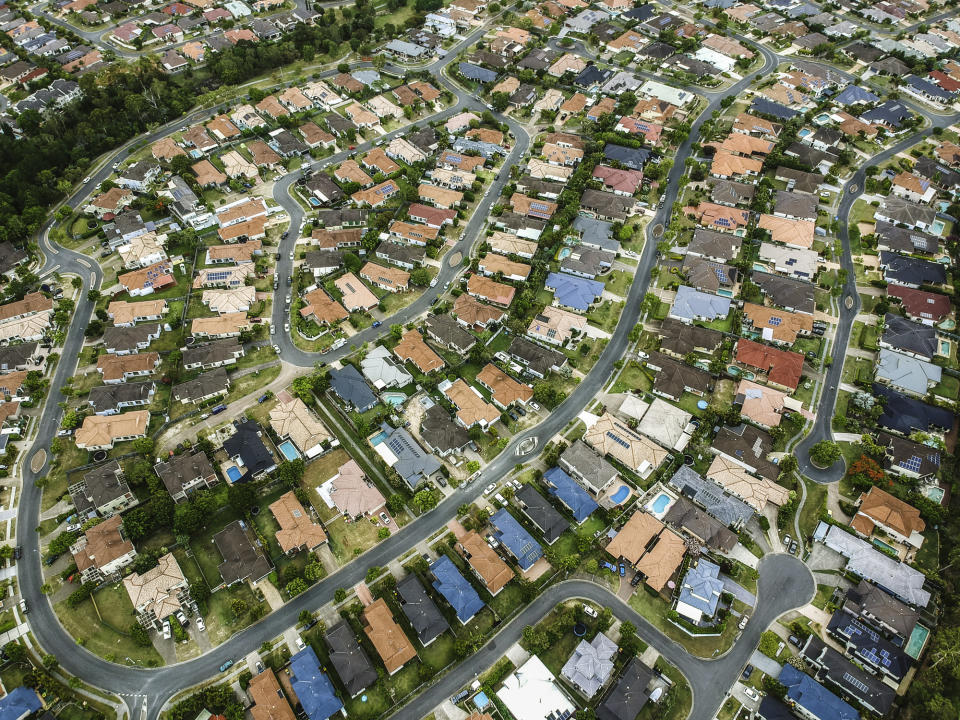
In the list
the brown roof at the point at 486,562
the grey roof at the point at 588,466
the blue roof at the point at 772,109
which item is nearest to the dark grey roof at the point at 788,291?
the grey roof at the point at 588,466

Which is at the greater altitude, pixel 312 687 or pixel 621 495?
pixel 621 495

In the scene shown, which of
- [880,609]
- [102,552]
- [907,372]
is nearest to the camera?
[880,609]

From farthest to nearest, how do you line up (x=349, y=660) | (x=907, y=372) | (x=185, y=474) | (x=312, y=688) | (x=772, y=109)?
(x=772, y=109), (x=907, y=372), (x=185, y=474), (x=349, y=660), (x=312, y=688)

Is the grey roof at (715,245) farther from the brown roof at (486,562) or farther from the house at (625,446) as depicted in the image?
the brown roof at (486,562)

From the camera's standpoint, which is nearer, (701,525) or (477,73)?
(701,525)

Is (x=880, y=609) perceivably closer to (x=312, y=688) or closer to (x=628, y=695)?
(x=628, y=695)

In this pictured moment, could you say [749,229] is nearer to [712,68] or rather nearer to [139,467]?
[712,68]

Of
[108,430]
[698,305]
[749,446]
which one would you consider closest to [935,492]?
[749,446]
